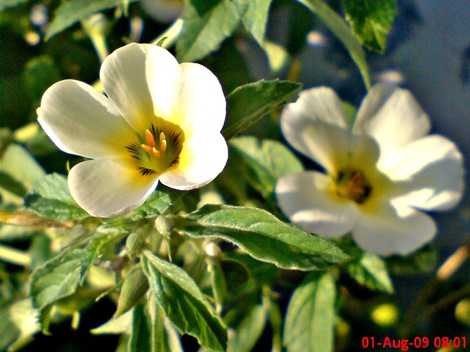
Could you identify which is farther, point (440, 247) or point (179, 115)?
point (440, 247)

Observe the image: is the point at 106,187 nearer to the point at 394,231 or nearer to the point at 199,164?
the point at 199,164

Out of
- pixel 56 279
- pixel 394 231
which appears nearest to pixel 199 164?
pixel 56 279

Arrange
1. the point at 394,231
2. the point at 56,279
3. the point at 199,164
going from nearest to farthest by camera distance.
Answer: the point at 199,164
the point at 56,279
the point at 394,231

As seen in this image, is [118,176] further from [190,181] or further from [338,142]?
[338,142]

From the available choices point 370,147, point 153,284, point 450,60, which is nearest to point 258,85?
point 153,284

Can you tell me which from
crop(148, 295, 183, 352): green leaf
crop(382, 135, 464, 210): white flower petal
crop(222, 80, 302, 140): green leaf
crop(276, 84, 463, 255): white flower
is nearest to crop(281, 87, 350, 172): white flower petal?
crop(276, 84, 463, 255): white flower

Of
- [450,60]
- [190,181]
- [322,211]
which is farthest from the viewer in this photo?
[450,60]
